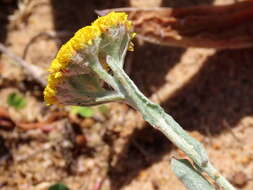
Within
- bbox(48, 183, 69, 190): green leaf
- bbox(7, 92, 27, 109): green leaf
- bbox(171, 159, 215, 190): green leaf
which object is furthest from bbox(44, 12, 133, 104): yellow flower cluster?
bbox(7, 92, 27, 109): green leaf

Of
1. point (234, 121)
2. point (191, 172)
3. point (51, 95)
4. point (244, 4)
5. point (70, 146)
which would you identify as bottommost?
point (234, 121)

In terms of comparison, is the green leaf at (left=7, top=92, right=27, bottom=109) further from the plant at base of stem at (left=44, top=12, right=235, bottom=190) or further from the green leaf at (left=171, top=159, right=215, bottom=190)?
the green leaf at (left=171, top=159, right=215, bottom=190)

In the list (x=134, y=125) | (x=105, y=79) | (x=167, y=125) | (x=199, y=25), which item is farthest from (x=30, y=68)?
(x=167, y=125)

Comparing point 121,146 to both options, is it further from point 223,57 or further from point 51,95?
point 51,95

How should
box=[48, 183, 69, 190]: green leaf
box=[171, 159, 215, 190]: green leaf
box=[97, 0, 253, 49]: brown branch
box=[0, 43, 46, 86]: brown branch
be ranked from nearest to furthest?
1. box=[171, 159, 215, 190]: green leaf
2. box=[48, 183, 69, 190]: green leaf
3. box=[97, 0, 253, 49]: brown branch
4. box=[0, 43, 46, 86]: brown branch

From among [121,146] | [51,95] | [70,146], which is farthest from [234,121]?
[51,95]

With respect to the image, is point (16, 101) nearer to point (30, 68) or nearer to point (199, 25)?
point (30, 68)
